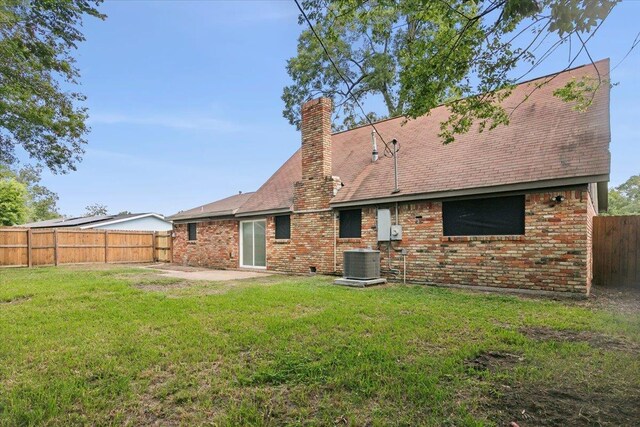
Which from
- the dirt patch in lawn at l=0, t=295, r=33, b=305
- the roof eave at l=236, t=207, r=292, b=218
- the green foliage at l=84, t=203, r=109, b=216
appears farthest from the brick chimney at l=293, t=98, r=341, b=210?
the green foliage at l=84, t=203, r=109, b=216

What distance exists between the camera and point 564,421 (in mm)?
2377

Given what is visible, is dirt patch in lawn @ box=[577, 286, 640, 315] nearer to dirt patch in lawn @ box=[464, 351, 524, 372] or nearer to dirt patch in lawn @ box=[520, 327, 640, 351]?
dirt patch in lawn @ box=[520, 327, 640, 351]

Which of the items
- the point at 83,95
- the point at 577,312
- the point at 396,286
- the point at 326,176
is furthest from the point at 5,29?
the point at 577,312

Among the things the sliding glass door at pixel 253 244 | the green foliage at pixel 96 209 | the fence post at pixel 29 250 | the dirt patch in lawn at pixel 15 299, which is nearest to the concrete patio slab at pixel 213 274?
the sliding glass door at pixel 253 244

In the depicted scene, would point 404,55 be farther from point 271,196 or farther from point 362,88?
point 362,88

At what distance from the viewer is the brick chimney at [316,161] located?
11129 mm

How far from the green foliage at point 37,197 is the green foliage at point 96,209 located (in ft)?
12.0

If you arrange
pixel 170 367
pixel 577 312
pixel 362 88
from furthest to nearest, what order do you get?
pixel 362 88, pixel 577 312, pixel 170 367

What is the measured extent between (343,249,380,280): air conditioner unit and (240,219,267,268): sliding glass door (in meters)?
4.66

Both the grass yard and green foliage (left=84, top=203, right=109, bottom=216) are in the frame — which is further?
green foliage (left=84, top=203, right=109, bottom=216)

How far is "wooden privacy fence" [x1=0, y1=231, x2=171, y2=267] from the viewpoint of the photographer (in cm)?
1431

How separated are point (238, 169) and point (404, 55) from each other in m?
24.8

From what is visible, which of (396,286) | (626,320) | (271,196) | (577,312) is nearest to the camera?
(626,320)

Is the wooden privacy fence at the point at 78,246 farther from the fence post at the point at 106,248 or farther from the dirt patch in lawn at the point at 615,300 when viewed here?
the dirt patch in lawn at the point at 615,300
